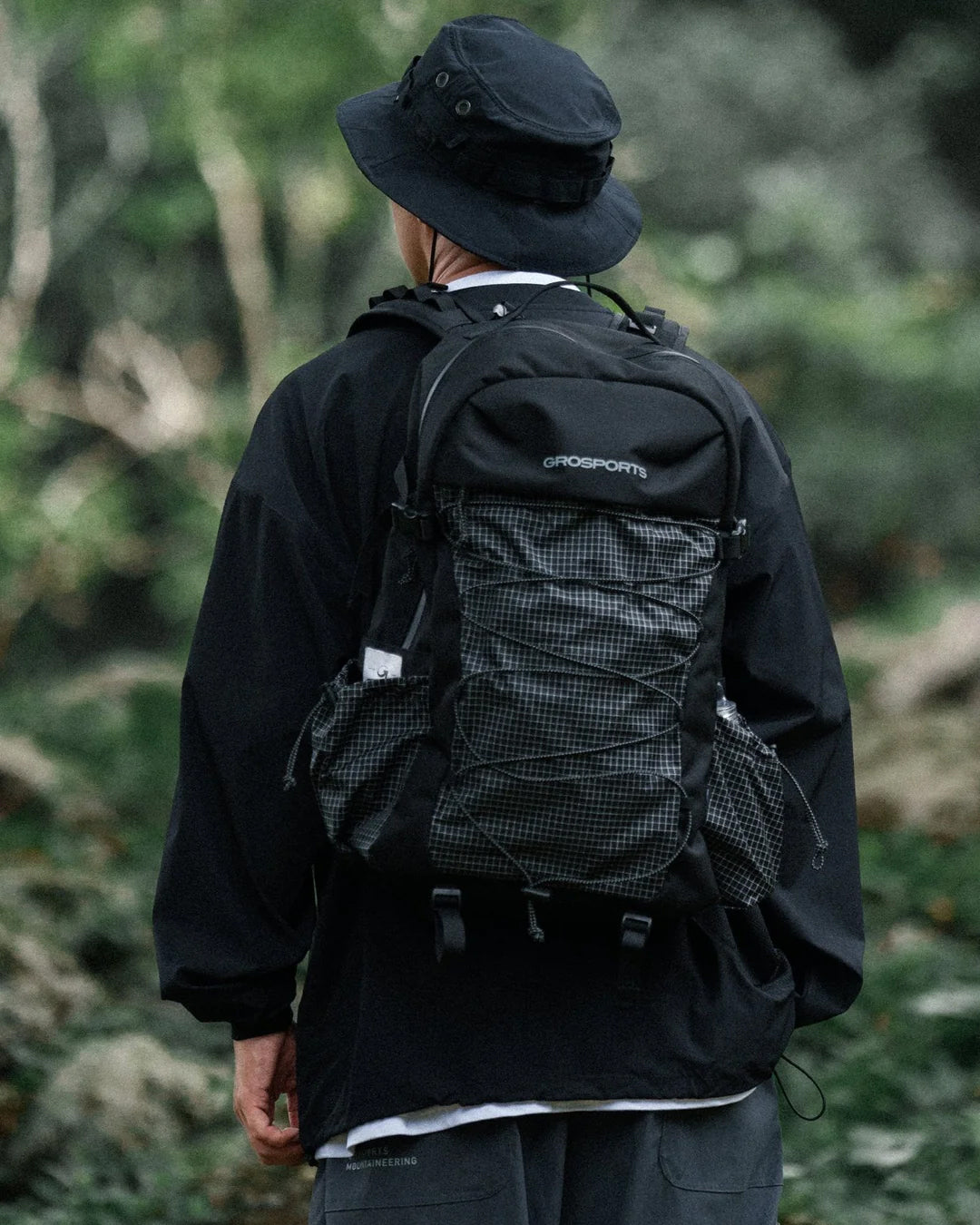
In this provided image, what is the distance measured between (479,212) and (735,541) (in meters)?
0.55

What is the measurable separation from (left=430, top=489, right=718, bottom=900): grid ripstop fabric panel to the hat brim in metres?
0.44

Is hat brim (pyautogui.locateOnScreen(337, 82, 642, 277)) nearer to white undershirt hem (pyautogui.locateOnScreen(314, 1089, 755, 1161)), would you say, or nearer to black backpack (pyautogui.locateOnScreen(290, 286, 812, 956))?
black backpack (pyautogui.locateOnScreen(290, 286, 812, 956))

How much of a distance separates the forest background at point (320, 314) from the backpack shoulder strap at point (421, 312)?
136 inches

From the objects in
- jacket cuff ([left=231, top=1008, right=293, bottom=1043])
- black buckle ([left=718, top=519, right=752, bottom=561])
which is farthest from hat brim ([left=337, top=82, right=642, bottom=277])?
jacket cuff ([left=231, top=1008, right=293, bottom=1043])

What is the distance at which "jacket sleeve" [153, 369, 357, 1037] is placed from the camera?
6.31 ft

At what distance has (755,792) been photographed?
73.3 inches

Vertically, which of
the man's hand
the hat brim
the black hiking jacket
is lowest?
the man's hand

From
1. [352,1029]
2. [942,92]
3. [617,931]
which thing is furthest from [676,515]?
[942,92]

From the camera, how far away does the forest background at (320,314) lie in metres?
7.00

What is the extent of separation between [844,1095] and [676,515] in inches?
104

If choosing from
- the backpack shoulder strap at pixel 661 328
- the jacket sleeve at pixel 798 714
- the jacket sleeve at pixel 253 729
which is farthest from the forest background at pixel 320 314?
the backpack shoulder strap at pixel 661 328

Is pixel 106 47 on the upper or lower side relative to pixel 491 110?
lower

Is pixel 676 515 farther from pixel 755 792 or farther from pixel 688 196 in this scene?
pixel 688 196

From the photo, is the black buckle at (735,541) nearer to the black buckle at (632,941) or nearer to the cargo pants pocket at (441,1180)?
the black buckle at (632,941)
